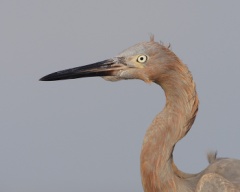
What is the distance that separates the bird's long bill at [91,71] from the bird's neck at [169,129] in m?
0.66

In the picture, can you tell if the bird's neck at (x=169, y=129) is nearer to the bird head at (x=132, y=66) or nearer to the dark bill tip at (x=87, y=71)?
the bird head at (x=132, y=66)

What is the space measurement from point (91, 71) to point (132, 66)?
48cm

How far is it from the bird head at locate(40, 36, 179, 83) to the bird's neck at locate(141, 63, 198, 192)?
0.62 feet

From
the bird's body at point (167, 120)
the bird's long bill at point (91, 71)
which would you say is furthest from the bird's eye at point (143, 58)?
the bird's long bill at point (91, 71)

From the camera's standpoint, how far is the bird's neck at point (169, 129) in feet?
23.4

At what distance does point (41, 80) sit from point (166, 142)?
165 cm

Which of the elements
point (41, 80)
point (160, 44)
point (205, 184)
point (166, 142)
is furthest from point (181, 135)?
point (41, 80)

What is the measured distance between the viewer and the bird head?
7.20 meters

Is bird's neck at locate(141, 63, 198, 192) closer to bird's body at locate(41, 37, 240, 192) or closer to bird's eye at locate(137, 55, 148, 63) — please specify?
bird's body at locate(41, 37, 240, 192)

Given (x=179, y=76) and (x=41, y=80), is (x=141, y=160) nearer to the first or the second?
(x=179, y=76)

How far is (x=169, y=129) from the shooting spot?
23.4 feet

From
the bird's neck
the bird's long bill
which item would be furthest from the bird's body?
the bird's long bill

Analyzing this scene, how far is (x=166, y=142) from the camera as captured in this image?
7.11m

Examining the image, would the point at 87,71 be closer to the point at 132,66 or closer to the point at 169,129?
the point at 132,66
